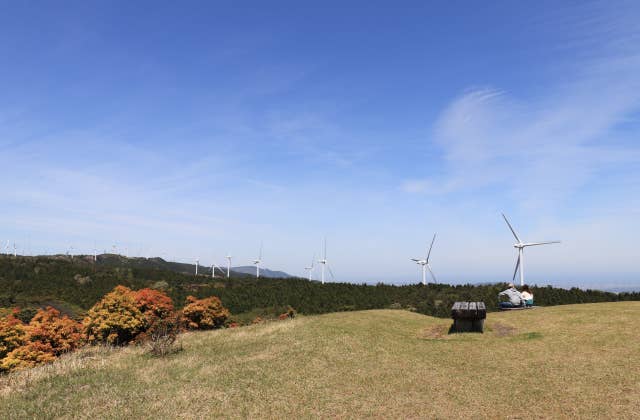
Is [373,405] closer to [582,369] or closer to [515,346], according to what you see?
[582,369]

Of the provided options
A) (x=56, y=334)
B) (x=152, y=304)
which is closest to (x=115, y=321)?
(x=152, y=304)

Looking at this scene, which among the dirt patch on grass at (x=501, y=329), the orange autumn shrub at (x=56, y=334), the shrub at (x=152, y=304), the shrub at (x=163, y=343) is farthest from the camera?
the shrub at (x=152, y=304)

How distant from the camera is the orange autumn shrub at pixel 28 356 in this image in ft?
105

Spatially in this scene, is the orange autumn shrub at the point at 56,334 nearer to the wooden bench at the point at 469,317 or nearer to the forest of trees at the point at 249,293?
the forest of trees at the point at 249,293

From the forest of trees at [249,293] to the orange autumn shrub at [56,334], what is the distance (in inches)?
771

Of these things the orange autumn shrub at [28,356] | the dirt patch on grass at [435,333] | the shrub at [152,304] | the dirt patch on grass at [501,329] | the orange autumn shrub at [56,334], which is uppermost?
the dirt patch on grass at [501,329]

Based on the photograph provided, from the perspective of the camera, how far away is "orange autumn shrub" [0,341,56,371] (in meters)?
32.1

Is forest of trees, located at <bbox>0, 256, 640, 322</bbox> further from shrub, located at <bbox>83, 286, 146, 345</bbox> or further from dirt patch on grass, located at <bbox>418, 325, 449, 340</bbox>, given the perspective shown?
shrub, located at <bbox>83, 286, 146, 345</bbox>

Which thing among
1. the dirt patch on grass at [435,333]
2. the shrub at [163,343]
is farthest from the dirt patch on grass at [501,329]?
the shrub at [163,343]

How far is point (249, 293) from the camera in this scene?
7356 cm

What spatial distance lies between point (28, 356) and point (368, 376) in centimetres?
3015

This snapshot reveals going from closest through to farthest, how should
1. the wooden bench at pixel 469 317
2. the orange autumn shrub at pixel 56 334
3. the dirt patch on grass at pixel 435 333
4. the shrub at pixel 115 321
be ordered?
the wooden bench at pixel 469 317, the dirt patch on grass at pixel 435 333, the shrub at pixel 115 321, the orange autumn shrub at pixel 56 334

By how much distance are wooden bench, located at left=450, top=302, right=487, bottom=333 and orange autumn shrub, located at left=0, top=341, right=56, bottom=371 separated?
1081 inches

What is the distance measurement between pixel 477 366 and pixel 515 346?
12.7ft
